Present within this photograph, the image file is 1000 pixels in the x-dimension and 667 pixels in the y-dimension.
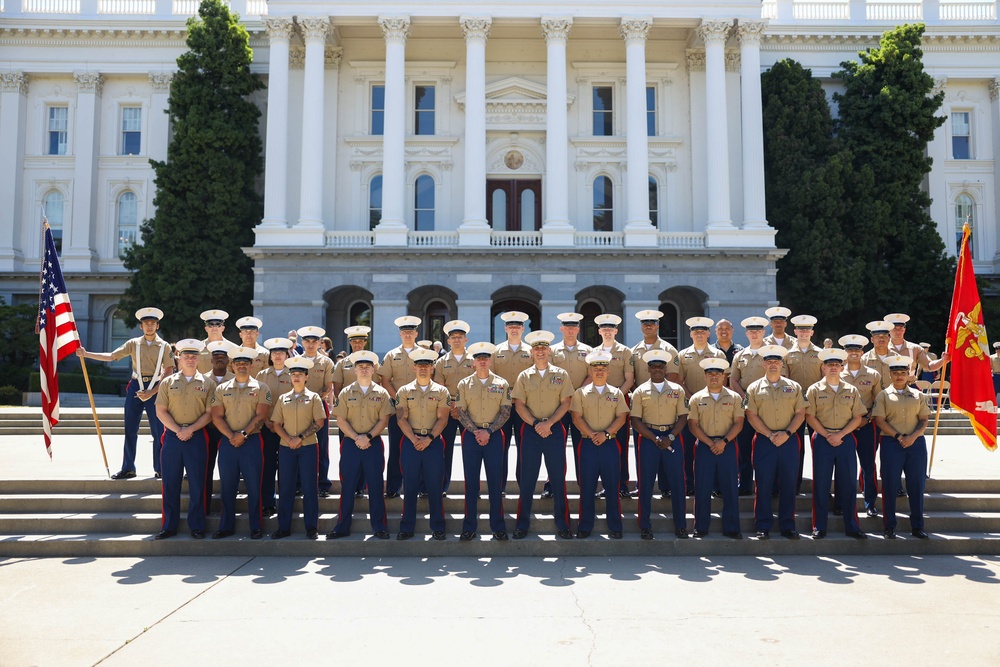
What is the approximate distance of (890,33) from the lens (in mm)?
32125

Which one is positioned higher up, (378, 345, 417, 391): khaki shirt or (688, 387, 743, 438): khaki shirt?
(378, 345, 417, 391): khaki shirt

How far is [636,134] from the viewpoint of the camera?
2950 centimetres

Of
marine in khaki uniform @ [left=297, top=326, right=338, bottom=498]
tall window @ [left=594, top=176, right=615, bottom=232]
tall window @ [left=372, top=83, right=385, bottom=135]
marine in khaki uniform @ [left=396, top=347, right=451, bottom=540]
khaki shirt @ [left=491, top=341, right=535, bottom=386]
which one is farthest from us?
tall window @ [left=372, top=83, right=385, bottom=135]

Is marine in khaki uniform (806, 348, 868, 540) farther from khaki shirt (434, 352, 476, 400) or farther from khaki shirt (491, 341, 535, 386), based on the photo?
khaki shirt (434, 352, 476, 400)

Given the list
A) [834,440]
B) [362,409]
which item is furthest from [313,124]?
[834,440]

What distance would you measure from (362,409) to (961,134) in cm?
3685

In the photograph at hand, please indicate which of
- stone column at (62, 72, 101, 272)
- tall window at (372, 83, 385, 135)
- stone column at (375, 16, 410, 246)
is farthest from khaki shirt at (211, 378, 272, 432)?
stone column at (62, 72, 101, 272)

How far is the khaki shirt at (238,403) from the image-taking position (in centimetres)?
893

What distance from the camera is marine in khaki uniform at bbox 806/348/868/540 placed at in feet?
29.1

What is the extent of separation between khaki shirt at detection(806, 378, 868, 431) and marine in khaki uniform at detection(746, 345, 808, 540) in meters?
0.17

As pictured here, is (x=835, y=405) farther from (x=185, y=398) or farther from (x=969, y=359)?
(x=185, y=398)

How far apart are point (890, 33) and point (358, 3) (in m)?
21.2

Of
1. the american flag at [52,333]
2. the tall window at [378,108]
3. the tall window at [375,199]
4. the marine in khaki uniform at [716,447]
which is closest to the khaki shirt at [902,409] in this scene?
the marine in khaki uniform at [716,447]

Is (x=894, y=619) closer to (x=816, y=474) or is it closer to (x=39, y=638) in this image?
(x=816, y=474)
